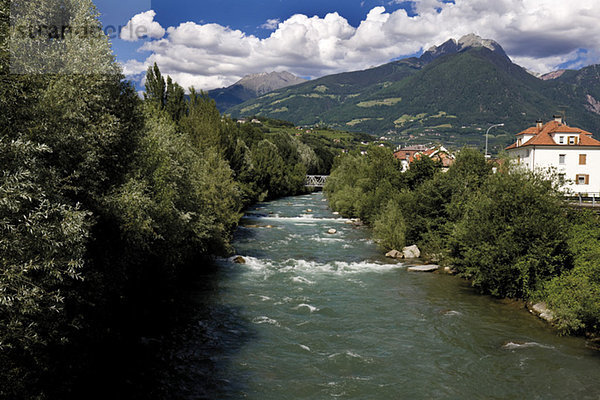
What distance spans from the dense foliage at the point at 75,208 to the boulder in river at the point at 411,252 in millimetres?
15627

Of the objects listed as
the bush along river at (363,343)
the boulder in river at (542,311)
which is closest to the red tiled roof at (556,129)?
the bush along river at (363,343)

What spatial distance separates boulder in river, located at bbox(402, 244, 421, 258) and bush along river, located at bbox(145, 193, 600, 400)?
4.94m

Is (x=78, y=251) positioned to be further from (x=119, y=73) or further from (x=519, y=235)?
(x=519, y=235)

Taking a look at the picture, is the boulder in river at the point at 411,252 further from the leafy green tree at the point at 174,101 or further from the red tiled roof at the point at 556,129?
the red tiled roof at the point at 556,129

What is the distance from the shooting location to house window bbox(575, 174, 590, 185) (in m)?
57.7

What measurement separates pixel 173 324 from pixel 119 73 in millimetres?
11553

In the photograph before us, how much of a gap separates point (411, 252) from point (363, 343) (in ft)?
58.5

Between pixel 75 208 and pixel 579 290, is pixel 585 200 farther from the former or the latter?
pixel 75 208

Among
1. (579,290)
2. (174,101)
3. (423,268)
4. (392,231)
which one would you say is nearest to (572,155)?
(392,231)

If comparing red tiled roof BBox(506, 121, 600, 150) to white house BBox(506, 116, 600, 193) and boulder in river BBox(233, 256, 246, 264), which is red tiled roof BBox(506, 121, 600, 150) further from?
boulder in river BBox(233, 256, 246, 264)

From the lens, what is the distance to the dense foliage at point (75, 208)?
9.21m

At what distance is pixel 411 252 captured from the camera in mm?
33969

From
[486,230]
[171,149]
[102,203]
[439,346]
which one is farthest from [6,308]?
[486,230]

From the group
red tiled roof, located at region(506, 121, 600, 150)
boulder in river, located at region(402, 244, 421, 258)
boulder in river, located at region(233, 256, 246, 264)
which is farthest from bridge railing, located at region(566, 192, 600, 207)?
boulder in river, located at region(233, 256, 246, 264)
